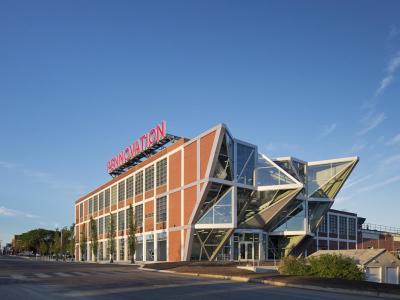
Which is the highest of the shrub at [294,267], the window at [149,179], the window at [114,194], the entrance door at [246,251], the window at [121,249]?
the window at [149,179]

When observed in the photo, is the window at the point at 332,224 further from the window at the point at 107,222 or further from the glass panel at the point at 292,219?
the window at the point at 107,222

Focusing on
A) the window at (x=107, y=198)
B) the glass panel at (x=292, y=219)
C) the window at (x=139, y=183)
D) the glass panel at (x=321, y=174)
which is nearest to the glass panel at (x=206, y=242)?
the glass panel at (x=292, y=219)

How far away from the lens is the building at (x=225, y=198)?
55.8 m

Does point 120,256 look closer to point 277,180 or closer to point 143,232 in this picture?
point 143,232

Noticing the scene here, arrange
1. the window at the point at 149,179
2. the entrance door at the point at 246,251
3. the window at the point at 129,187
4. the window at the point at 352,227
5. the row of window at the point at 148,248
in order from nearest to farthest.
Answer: the entrance door at the point at 246,251 → the row of window at the point at 148,248 → the window at the point at 149,179 → the window at the point at 129,187 → the window at the point at 352,227

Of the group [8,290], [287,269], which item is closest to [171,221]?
[287,269]

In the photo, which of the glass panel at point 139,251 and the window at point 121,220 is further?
the window at point 121,220

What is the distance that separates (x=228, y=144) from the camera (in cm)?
5594

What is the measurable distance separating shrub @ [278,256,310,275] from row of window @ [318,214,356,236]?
5265 centimetres

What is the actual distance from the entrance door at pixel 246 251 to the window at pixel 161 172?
1311cm

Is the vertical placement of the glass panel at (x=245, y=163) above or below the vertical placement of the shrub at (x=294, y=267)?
above

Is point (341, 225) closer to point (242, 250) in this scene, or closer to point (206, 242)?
point (242, 250)

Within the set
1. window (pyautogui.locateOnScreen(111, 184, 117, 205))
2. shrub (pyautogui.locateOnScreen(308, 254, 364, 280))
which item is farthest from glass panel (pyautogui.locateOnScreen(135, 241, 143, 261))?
shrub (pyautogui.locateOnScreen(308, 254, 364, 280))

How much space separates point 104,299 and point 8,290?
5.95m
